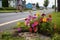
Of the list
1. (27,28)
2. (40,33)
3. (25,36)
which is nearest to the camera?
(25,36)

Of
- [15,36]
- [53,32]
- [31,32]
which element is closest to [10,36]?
[15,36]

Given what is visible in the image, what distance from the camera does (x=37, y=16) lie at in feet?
26.9

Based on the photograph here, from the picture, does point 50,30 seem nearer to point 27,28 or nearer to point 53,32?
point 53,32

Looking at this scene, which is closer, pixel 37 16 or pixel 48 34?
pixel 48 34

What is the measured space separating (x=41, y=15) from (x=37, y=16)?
12cm

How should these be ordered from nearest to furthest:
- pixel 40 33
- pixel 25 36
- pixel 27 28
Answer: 1. pixel 25 36
2. pixel 40 33
3. pixel 27 28

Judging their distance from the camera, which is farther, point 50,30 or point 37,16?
point 37,16

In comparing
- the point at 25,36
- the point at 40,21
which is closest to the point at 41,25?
the point at 40,21

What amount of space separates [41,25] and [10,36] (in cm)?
107

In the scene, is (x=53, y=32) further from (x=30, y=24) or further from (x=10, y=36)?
(x=10, y=36)

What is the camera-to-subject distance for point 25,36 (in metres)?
7.02

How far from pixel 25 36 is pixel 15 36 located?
10.6 inches

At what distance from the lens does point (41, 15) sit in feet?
26.9

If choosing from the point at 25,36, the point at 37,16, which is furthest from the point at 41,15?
the point at 25,36
